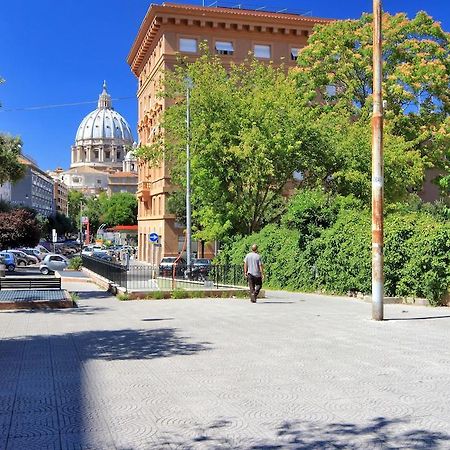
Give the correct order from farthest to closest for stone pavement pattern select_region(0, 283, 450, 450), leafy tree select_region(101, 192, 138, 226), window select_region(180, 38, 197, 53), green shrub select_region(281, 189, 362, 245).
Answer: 1. leafy tree select_region(101, 192, 138, 226)
2. window select_region(180, 38, 197, 53)
3. green shrub select_region(281, 189, 362, 245)
4. stone pavement pattern select_region(0, 283, 450, 450)

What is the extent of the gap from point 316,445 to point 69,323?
8962 mm

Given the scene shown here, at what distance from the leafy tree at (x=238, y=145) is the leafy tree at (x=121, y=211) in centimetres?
9708

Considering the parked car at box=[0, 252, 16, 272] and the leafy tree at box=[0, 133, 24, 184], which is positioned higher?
the leafy tree at box=[0, 133, 24, 184]

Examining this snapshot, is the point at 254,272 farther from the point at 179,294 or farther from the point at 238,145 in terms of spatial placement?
the point at 238,145

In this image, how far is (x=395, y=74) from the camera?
112ft

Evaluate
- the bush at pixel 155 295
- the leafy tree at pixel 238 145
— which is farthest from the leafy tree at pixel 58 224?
the bush at pixel 155 295

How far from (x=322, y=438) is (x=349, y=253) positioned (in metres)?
15.1

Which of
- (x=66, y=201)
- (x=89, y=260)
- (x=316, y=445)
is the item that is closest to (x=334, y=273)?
(x=316, y=445)

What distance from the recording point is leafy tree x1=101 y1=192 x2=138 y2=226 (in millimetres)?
126500

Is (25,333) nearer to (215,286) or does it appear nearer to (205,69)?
(215,286)

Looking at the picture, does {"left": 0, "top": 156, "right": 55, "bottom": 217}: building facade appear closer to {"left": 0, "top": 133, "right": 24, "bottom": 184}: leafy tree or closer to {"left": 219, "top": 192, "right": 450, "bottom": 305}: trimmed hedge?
{"left": 0, "top": 133, "right": 24, "bottom": 184}: leafy tree

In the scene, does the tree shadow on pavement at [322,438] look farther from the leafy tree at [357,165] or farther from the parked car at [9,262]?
the parked car at [9,262]

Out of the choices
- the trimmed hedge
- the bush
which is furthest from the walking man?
the trimmed hedge

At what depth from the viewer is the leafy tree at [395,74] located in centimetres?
3375
